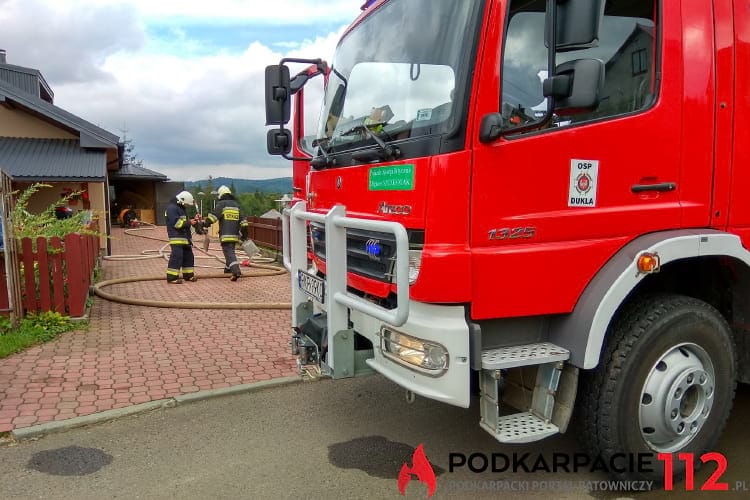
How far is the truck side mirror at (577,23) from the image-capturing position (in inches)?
95.8

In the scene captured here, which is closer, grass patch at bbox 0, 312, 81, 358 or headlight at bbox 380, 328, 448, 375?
headlight at bbox 380, 328, 448, 375

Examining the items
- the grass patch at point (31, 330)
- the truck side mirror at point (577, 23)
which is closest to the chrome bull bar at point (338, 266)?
the truck side mirror at point (577, 23)

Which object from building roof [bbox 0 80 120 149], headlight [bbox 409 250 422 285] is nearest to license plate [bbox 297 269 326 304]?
headlight [bbox 409 250 422 285]

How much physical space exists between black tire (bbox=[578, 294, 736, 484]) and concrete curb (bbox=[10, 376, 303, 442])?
6.79ft

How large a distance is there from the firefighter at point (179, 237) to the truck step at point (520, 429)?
8.19m

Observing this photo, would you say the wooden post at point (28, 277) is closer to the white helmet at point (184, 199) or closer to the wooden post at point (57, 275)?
the wooden post at point (57, 275)

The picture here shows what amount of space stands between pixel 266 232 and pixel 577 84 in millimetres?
14138

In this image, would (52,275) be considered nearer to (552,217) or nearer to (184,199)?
(184,199)

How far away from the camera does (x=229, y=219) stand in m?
10.5

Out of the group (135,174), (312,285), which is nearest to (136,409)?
(312,285)

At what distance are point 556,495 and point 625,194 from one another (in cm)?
167

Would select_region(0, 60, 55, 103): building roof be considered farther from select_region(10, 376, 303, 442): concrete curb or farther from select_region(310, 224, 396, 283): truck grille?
select_region(310, 224, 396, 283): truck grille

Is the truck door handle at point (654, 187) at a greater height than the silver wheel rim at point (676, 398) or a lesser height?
greater

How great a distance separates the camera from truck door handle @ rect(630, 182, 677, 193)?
2.95 metres
